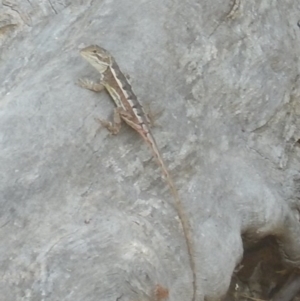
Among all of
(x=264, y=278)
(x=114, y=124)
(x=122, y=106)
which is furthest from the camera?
(x=264, y=278)

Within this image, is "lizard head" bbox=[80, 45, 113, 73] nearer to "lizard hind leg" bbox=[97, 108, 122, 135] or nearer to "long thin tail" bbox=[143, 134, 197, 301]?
"lizard hind leg" bbox=[97, 108, 122, 135]

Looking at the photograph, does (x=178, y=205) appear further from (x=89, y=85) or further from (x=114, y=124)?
(x=89, y=85)

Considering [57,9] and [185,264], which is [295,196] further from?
[57,9]

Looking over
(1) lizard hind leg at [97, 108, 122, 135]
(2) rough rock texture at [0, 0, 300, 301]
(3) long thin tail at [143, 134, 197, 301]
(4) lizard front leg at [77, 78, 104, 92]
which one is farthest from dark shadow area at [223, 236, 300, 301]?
(4) lizard front leg at [77, 78, 104, 92]

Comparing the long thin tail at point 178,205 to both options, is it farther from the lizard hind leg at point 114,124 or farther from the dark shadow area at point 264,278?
the dark shadow area at point 264,278

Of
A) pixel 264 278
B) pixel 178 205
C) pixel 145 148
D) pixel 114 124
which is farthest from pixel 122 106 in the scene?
pixel 264 278

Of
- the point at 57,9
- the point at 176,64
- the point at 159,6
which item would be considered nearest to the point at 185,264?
the point at 176,64
